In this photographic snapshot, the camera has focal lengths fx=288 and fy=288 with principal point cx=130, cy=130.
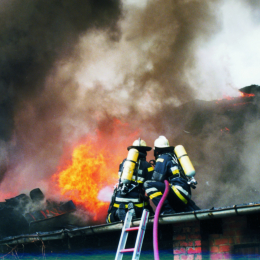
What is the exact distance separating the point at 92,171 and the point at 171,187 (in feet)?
26.0

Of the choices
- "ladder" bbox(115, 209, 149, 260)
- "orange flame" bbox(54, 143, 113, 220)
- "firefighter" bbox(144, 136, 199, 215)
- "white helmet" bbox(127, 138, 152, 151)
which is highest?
"orange flame" bbox(54, 143, 113, 220)

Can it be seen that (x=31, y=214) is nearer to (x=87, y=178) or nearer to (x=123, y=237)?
(x=87, y=178)

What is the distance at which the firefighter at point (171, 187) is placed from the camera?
183 inches

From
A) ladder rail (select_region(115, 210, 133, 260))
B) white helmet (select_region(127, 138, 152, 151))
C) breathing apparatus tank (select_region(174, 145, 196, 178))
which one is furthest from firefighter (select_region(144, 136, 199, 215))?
white helmet (select_region(127, 138, 152, 151))

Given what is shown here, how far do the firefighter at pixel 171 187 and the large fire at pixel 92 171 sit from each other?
725 centimetres

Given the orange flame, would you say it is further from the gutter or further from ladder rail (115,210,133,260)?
ladder rail (115,210,133,260)

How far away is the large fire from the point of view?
11781 millimetres

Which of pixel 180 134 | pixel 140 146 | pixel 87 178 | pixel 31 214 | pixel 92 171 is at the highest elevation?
pixel 180 134

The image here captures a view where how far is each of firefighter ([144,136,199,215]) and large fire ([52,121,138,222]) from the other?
7247 mm

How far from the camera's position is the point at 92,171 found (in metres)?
12.3

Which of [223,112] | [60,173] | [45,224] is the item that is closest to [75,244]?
[45,224]

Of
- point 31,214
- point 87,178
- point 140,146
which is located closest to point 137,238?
point 140,146

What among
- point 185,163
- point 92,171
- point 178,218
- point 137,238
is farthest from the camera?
point 92,171

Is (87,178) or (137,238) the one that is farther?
(87,178)
